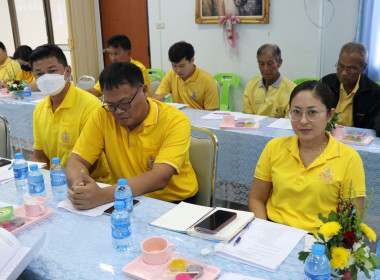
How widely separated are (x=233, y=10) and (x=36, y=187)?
3.81 meters

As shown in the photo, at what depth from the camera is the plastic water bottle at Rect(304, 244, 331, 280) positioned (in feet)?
3.24

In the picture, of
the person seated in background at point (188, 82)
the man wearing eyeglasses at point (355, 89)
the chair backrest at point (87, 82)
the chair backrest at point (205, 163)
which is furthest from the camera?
the chair backrest at point (87, 82)

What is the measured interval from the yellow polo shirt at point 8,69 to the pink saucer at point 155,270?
4.69m

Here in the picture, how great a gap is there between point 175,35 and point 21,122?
255 cm

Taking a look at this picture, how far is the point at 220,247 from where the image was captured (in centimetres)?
124

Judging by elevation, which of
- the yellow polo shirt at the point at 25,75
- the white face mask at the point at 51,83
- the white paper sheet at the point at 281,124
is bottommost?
the white paper sheet at the point at 281,124

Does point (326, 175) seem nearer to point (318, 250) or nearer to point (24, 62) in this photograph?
point (318, 250)

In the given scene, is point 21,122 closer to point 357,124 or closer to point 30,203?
point 30,203

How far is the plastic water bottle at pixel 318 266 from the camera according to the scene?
0.99m

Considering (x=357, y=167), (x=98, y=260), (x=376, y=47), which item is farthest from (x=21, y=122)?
(x=376, y=47)

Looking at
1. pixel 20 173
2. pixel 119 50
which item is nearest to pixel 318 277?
pixel 20 173

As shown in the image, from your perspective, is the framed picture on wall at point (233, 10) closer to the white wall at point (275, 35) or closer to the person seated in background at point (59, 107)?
the white wall at point (275, 35)

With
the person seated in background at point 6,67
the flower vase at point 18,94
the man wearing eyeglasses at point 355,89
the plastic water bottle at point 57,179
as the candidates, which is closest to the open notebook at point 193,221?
the plastic water bottle at point 57,179

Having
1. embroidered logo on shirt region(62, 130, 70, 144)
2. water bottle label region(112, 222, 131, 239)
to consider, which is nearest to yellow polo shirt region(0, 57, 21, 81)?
embroidered logo on shirt region(62, 130, 70, 144)
